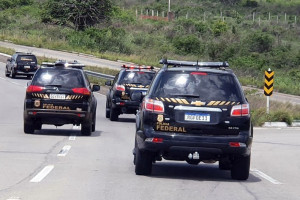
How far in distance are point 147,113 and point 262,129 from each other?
14.7 metres

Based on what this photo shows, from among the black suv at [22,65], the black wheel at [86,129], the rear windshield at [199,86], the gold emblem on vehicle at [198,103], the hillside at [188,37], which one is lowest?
the hillside at [188,37]

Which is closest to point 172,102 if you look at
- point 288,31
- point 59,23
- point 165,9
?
point 59,23

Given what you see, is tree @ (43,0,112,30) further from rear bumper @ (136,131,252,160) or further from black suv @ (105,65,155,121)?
rear bumper @ (136,131,252,160)

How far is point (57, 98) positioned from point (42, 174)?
730 centimetres

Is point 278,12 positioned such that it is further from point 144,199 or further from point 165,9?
point 144,199

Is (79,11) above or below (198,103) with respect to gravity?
below

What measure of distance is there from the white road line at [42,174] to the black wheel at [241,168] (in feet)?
10.3

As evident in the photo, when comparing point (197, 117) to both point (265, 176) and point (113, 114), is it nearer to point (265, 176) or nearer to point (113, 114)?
point (265, 176)

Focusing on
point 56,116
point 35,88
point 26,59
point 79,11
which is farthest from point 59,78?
point 79,11

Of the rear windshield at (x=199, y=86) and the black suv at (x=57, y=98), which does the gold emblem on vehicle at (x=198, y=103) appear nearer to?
the rear windshield at (x=199, y=86)

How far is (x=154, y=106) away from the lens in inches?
508

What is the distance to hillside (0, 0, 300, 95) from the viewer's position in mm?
70125

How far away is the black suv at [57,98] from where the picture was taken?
20250 mm

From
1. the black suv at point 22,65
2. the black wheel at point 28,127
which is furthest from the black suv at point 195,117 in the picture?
the black suv at point 22,65
